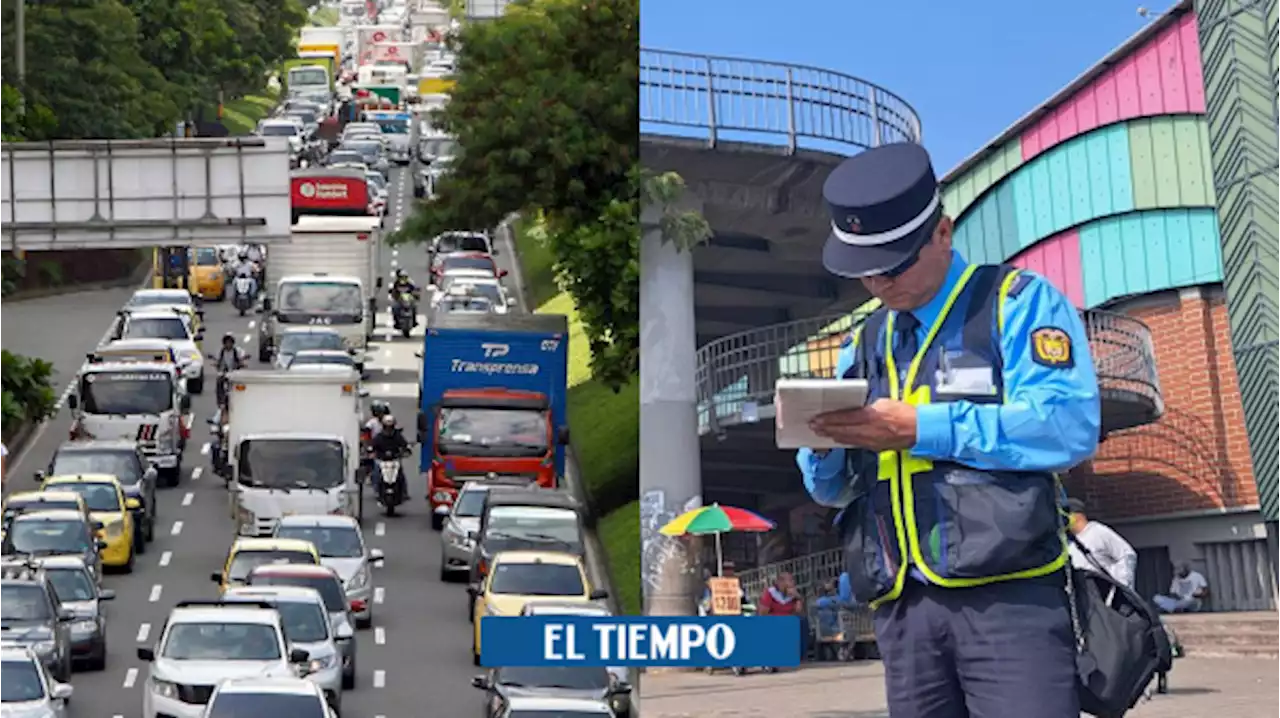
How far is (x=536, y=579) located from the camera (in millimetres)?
27969

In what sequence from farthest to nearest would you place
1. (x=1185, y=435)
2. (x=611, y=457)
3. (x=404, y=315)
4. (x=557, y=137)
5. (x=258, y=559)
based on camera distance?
(x=404, y=315) → (x=557, y=137) → (x=258, y=559) → (x=611, y=457) → (x=1185, y=435)

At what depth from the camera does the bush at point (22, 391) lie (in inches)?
1703

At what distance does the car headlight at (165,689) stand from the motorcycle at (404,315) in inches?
1116

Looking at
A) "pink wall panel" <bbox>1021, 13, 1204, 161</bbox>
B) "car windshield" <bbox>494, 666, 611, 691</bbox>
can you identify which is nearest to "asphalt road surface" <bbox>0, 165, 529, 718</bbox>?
"car windshield" <bbox>494, 666, 611, 691</bbox>

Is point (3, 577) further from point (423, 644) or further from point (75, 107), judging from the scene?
point (75, 107)

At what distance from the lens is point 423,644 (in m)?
32.4

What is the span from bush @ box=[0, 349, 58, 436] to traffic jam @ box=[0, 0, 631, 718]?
677mm

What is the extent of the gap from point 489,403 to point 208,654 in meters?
12.1

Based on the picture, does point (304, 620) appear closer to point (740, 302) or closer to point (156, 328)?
point (740, 302)

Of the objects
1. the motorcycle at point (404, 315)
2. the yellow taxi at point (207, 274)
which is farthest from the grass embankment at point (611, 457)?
the yellow taxi at point (207, 274)

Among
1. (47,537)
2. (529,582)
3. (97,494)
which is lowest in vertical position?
(529,582)

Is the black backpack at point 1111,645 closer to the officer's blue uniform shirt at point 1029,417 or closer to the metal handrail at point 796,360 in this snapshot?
the officer's blue uniform shirt at point 1029,417

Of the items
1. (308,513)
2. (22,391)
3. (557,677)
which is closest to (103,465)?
(308,513)

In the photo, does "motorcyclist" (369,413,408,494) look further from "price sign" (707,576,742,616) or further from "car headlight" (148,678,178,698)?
"price sign" (707,576,742,616)
